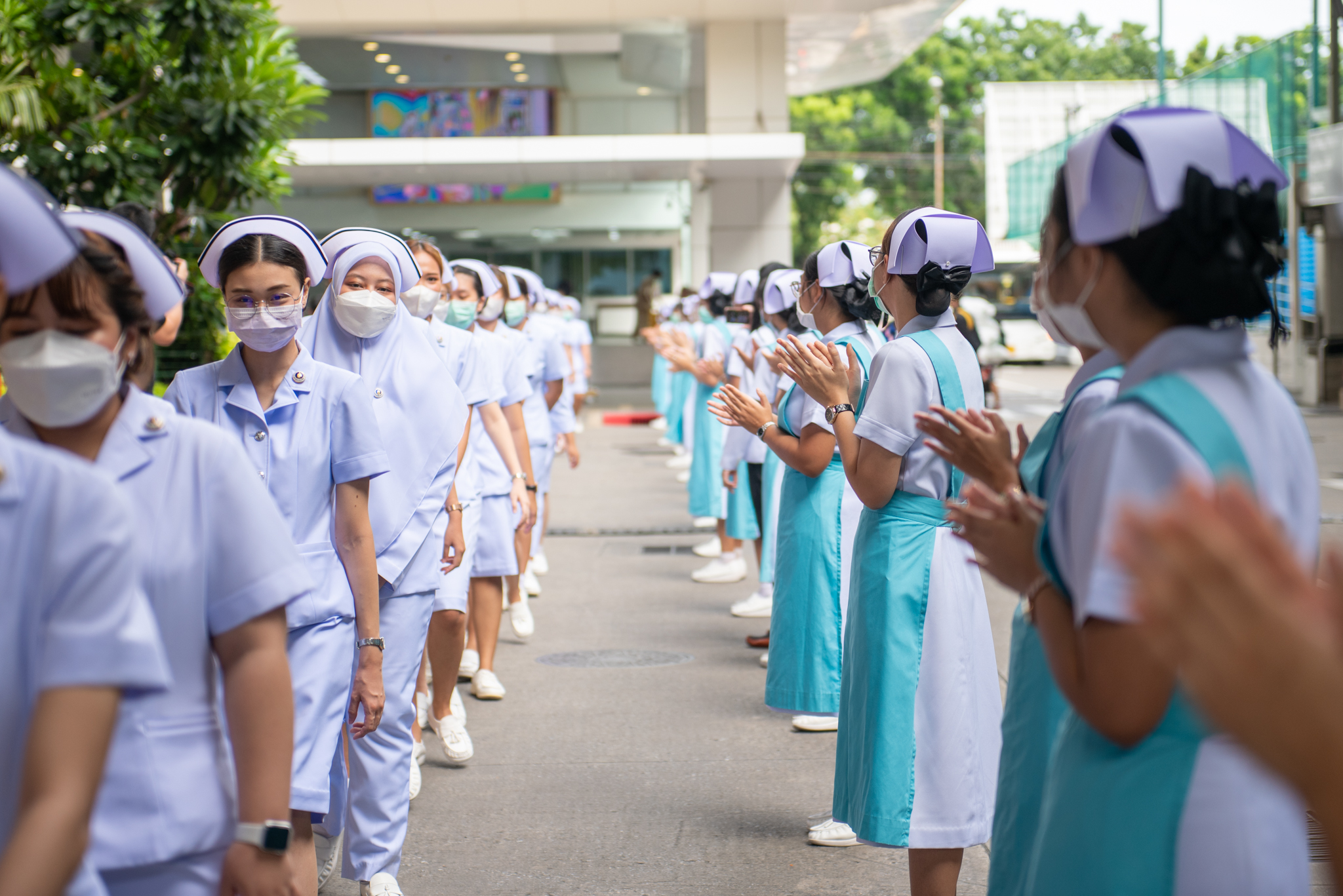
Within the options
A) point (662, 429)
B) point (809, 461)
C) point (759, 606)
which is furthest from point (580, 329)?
point (809, 461)

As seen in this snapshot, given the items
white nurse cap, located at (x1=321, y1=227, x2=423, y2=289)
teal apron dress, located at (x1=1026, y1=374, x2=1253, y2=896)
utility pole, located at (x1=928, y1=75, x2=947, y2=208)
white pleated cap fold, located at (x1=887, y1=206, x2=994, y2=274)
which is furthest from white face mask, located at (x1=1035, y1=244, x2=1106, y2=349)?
utility pole, located at (x1=928, y1=75, x2=947, y2=208)

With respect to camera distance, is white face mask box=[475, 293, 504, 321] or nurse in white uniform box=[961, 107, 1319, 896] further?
white face mask box=[475, 293, 504, 321]

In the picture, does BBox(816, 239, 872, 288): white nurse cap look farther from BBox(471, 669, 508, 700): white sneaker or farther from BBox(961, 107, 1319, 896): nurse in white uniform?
BBox(961, 107, 1319, 896): nurse in white uniform

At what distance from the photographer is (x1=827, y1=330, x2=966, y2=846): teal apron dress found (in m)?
3.85

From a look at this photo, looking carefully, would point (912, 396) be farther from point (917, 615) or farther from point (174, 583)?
point (174, 583)

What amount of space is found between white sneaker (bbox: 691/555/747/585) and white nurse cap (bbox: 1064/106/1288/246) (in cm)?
847

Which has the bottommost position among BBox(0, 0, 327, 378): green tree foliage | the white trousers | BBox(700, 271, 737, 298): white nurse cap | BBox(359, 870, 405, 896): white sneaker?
BBox(359, 870, 405, 896): white sneaker

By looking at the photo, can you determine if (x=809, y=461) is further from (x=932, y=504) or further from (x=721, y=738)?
(x=721, y=738)

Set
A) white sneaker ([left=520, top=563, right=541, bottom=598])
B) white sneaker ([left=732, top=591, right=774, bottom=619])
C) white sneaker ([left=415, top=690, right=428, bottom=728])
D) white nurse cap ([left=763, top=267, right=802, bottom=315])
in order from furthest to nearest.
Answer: white sneaker ([left=520, top=563, right=541, bottom=598]) → white sneaker ([left=732, top=591, right=774, bottom=619]) → white nurse cap ([left=763, top=267, right=802, bottom=315]) → white sneaker ([left=415, top=690, right=428, bottom=728])

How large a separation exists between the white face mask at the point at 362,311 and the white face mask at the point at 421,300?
1061mm

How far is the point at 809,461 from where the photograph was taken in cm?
508

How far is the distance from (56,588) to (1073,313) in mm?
1504

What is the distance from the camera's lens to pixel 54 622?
171cm

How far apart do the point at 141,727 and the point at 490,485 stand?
4917 mm
